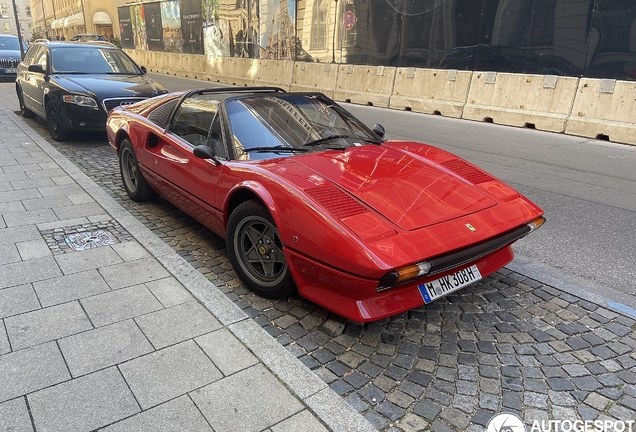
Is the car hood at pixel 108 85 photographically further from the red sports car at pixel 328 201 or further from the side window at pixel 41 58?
the red sports car at pixel 328 201

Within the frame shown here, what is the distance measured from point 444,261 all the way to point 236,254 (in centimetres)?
156

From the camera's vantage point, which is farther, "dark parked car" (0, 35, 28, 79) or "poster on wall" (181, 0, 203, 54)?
"poster on wall" (181, 0, 203, 54)

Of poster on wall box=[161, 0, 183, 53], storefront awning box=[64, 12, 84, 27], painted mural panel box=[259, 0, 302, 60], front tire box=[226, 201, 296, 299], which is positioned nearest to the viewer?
front tire box=[226, 201, 296, 299]

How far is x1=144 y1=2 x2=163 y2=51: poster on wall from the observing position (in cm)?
3044

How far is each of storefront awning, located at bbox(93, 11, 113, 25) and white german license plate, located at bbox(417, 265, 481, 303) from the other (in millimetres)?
59270

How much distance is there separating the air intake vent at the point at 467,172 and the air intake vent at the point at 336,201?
1089mm

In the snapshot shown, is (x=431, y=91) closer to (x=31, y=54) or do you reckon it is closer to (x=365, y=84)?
(x=365, y=84)

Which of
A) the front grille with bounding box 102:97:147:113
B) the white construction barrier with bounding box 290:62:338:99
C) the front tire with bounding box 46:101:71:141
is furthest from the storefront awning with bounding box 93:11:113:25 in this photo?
the front grille with bounding box 102:97:147:113

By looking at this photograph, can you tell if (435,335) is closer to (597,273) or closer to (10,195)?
(597,273)

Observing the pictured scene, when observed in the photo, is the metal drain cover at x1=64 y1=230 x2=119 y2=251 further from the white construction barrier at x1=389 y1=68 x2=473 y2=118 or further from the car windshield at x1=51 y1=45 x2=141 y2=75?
the white construction barrier at x1=389 y1=68 x2=473 y2=118

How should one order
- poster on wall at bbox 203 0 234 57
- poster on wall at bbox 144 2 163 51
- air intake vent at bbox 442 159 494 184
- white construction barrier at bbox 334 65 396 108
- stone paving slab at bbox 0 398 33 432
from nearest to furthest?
1. stone paving slab at bbox 0 398 33 432
2. air intake vent at bbox 442 159 494 184
3. white construction barrier at bbox 334 65 396 108
4. poster on wall at bbox 203 0 234 57
5. poster on wall at bbox 144 2 163 51

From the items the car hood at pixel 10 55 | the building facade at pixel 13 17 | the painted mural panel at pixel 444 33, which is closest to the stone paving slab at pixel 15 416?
the painted mural panel at pixel 444 33

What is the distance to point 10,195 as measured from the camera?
520 centimetres

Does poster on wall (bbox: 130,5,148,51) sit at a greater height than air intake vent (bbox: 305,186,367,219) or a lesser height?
greater
